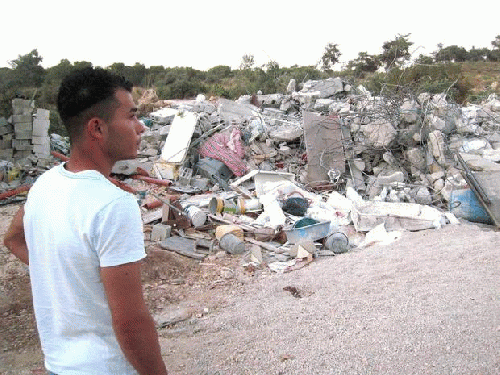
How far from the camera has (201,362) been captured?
3217 mm

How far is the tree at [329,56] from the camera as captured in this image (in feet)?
83.0

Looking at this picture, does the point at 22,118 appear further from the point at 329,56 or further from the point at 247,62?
the point at 329,56

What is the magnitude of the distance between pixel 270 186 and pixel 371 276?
4092 millimetres

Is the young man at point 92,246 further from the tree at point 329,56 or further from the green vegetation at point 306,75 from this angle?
the tree at point 329,56

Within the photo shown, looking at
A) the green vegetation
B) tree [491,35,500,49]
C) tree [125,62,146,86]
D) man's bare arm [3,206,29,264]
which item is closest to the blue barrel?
the green vegetation

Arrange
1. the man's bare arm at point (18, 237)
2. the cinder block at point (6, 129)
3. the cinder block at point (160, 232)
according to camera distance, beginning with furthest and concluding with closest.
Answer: the cinder block at point (6, 129)
the cinder block at point (160, 232)
the man's bare arm at point (18, 237)

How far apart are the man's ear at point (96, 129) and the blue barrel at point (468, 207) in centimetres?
732

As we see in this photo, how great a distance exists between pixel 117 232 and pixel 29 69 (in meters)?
30.6

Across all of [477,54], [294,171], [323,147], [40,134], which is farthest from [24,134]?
[477,54]

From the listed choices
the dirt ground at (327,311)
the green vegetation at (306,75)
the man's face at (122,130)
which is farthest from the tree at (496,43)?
the man's face at (122,130)

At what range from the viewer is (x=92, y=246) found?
118 centimetres

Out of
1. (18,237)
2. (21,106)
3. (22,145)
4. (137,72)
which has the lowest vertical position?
(22,145)

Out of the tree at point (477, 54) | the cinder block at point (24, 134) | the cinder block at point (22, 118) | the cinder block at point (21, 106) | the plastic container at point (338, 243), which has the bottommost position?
the plastic container at point (338, 243)

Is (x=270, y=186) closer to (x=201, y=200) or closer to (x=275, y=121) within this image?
(x=201, y=200)
